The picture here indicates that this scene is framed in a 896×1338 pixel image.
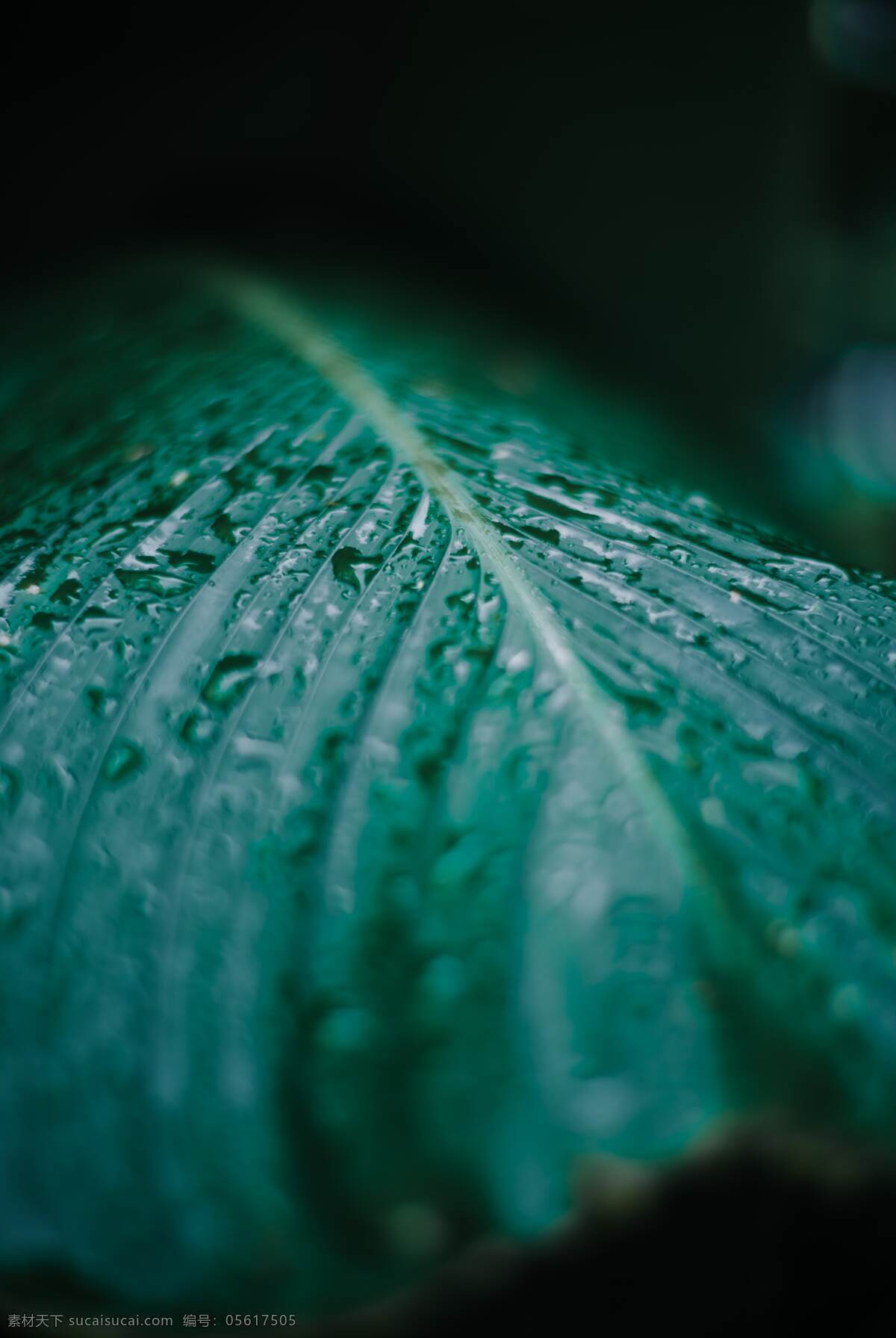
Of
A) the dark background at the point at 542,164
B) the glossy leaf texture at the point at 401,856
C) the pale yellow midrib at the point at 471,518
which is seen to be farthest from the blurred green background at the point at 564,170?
the glossy leaf texture at the point at 401,856

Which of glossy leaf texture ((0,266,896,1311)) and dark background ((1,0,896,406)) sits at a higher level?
dark background ((1,0,896,406))

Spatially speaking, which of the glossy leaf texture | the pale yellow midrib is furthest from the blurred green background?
the glossy leaf texture

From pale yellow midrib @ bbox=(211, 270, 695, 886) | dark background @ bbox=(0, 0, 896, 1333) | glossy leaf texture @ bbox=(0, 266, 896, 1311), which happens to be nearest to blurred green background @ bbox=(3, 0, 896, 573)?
dark background @ bbox=(0, 0, 896, 1333)

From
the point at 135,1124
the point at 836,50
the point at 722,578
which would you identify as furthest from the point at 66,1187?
the point at 836,50

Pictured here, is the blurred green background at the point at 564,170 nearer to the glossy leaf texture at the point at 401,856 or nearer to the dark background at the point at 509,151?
the dark background at the point at 509,151

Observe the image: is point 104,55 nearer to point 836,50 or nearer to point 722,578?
point 836,50

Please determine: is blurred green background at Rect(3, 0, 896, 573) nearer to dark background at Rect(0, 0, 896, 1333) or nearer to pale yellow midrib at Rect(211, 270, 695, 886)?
dark background at Rect(0, 0, 896, 1333)

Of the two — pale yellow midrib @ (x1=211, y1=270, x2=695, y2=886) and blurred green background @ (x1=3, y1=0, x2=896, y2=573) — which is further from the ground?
blurred green background @ (x1=3, y1=0, x2=896, y2=573)

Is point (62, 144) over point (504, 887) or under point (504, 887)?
over

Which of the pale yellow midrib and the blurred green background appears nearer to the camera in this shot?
the pale yellow midrib
